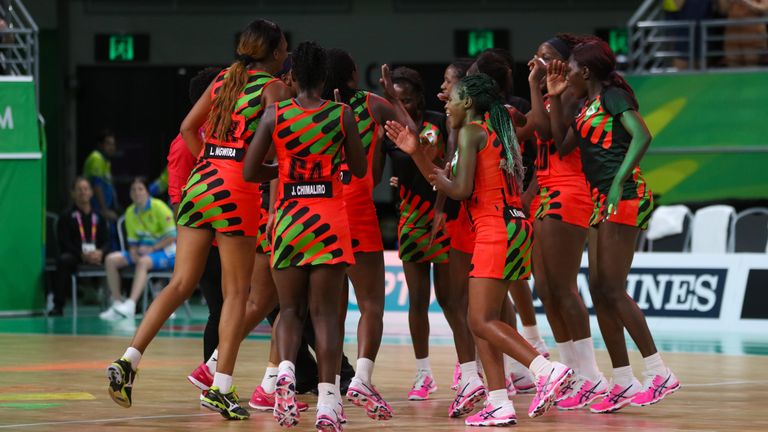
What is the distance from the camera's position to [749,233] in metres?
15.4

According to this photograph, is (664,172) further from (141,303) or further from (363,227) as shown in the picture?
(363,227)

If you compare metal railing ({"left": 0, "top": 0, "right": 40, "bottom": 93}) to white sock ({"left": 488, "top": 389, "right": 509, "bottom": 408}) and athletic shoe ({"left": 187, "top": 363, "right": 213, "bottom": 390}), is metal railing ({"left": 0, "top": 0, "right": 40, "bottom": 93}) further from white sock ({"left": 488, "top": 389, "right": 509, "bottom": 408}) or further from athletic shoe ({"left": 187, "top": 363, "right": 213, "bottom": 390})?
white sock ({"left": 488, "top": 389, "right": 509, "bottom": 408})

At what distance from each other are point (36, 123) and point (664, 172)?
307 inches

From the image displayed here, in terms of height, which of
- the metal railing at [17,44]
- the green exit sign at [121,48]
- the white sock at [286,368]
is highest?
the green exit sign at [121,48]

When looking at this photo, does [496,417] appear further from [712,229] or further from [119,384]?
[712,229]

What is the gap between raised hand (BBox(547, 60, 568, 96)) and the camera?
25.0ft

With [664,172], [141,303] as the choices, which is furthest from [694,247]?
[141,303]

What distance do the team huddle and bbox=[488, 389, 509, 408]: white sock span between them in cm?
1

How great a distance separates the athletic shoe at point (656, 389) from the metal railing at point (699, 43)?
29.6 feet

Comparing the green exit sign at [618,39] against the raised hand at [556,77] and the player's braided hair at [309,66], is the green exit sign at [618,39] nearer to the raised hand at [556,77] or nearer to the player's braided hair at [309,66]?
the raised hand at [556,77]

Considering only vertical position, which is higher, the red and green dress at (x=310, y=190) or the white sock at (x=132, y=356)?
the red and green dress at (x=310, y=190)

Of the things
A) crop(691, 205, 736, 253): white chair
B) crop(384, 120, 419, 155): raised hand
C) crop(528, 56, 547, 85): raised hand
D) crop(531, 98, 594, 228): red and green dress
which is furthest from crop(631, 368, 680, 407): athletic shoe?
crop(691, 205, 736, 253): white chair

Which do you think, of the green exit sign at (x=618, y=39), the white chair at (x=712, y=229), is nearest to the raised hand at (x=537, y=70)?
the white chair at (x=712, y=229)

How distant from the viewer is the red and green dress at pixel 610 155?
7.48 m
